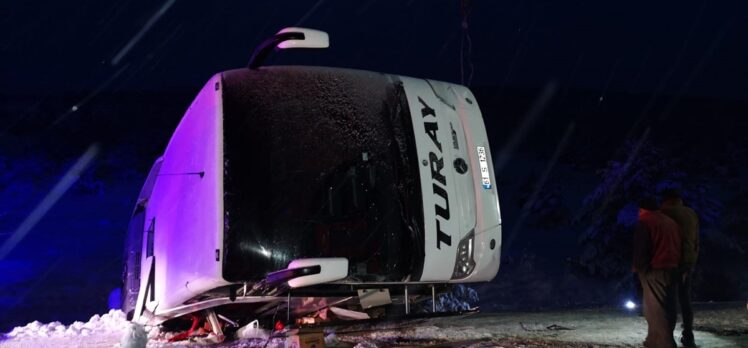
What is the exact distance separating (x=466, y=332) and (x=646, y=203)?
8.02 feet

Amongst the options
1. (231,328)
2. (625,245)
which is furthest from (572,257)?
(231,328)

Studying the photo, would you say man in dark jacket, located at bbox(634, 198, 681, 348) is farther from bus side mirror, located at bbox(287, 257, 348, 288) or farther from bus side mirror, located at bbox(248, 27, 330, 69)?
bus side mirror, located at bbox(248, 27, 330, 69)

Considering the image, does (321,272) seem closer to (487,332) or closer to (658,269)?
(658,269)

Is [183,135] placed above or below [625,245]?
above

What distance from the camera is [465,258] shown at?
4945 millimetres

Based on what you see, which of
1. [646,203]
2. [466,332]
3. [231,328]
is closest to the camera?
[646,203]

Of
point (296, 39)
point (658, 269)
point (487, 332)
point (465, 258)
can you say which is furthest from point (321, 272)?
point (487, 332)

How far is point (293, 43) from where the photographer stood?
4.79 meters

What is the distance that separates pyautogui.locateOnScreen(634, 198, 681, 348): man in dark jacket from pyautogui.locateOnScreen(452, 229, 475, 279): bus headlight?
6.37 feet

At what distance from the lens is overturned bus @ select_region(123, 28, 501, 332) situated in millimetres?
4555

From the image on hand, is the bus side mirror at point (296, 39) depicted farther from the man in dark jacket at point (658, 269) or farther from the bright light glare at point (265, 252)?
the man in dark jacket at point (658, 269)

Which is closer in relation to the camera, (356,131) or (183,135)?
(356,131)

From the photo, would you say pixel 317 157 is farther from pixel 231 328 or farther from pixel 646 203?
pixel 646 203

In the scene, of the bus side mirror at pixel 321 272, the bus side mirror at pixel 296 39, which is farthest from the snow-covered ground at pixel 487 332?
the bus side mirror at pixel 296 39
